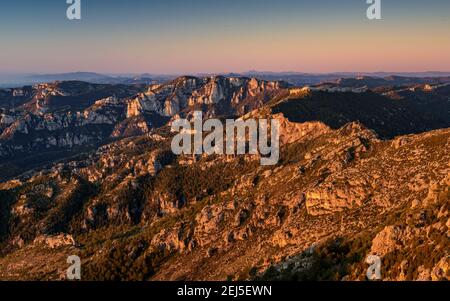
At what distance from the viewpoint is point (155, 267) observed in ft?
627

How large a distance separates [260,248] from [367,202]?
40191 mm

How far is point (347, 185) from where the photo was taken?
16025 centimetres

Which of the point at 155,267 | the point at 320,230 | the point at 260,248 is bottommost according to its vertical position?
the point at 155,267
